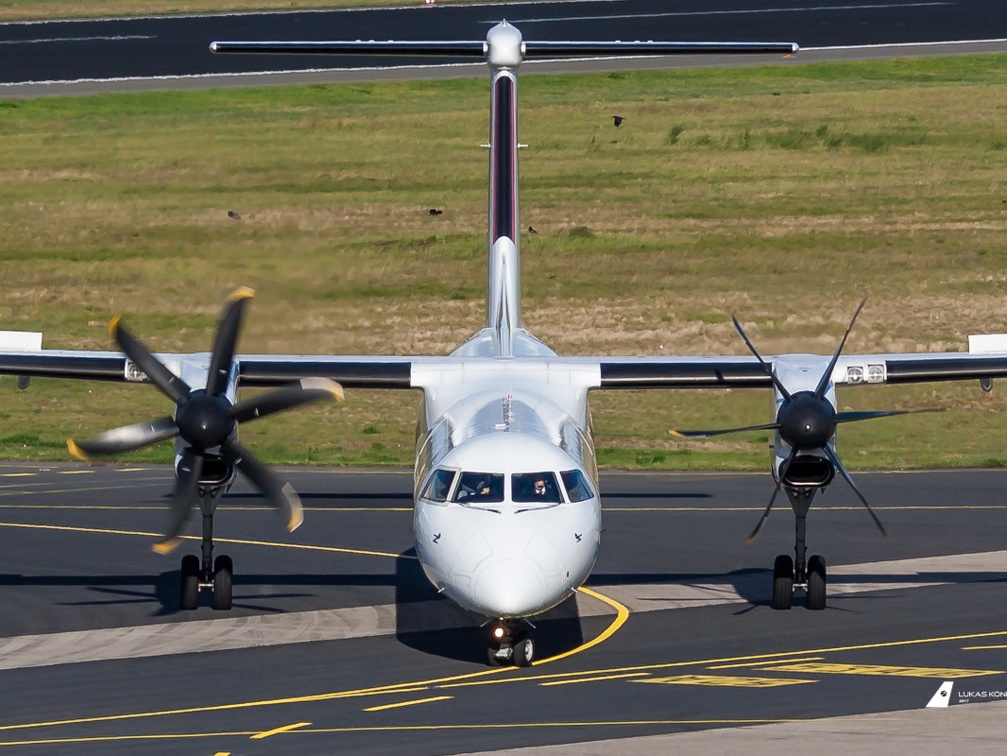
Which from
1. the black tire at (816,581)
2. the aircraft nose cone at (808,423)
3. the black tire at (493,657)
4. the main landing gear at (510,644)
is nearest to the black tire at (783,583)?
the black tire at (816,581)

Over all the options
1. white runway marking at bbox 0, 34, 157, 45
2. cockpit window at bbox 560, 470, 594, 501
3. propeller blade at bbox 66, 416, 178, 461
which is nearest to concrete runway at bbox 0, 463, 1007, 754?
cockpit window at bbox 560, 470, 594, 501

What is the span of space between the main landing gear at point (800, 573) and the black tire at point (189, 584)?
8288mm

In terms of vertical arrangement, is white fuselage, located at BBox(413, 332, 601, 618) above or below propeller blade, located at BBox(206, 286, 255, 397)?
below

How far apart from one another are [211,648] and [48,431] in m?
22.9

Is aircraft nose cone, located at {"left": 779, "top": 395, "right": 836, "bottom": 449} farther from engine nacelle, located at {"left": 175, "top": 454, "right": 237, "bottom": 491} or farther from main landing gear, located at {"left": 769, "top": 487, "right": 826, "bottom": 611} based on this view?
engine nacelle, located at {"left": 175, "top": 454, "right": 237, "bottom": 491}

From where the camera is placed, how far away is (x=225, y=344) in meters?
23.4

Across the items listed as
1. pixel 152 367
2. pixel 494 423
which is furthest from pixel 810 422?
pixel 152 367

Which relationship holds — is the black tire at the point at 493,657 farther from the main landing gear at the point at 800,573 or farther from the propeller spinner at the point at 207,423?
the main landing gear at the point at 800,573

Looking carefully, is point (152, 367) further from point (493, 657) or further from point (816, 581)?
point (816, 581)

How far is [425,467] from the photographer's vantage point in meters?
22.5

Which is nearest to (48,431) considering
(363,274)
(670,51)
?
(363,274)

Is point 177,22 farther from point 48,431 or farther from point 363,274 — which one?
point 48,431

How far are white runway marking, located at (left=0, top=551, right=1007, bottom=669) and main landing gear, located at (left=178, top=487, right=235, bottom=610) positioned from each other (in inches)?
11.8

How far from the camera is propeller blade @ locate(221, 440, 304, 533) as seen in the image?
23.1 meters
